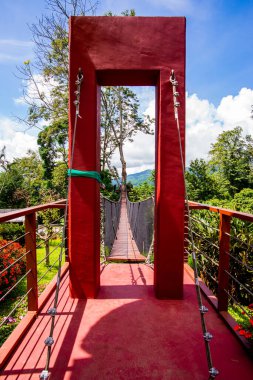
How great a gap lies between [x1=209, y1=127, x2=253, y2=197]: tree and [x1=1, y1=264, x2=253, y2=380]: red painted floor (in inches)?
573

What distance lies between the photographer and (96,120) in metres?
1.82

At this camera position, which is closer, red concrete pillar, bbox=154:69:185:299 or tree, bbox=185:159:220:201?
red concrete pillar, bbox=154:69:185:299

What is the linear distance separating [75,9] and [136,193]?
8.74m

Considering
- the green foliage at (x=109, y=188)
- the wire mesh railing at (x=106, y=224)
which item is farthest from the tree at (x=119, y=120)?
the wire mesh railing at (x=106, y=224)

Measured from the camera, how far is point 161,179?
182 centimetres

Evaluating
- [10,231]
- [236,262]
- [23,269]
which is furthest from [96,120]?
[10,231]

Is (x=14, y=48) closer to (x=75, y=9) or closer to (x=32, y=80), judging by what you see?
(x=32, y=80)

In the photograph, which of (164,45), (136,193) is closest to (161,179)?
(164,45)

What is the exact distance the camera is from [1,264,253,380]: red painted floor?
3.65ft

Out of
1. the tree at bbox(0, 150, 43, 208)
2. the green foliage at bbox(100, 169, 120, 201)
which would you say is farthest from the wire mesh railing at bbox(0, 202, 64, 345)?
the tree at bbox(0, 150, 43, 208)

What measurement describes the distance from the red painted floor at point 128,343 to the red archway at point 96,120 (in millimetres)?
173

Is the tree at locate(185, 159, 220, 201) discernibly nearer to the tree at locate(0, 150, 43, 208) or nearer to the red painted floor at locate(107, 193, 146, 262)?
the red painted floor at locate(107, 193, 146, 262)

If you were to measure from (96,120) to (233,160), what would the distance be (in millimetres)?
17320

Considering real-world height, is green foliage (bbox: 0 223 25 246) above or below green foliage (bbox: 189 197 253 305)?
below
